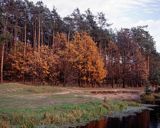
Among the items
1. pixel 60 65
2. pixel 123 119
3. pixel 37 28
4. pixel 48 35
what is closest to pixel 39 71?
pixel 60 65

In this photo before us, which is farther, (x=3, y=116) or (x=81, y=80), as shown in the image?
(x=81, y=80)

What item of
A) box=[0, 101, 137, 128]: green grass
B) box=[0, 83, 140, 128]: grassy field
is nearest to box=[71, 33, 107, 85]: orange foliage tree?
box=[0, 83, 140, 128]: grassy field

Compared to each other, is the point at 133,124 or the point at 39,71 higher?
the point at 39,71

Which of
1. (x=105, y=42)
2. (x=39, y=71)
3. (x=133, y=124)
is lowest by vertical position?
(x=133, y=124)

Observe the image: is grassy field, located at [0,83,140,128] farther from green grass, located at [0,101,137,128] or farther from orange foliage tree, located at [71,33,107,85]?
orange foliage tree, located at [71,33,107,85]

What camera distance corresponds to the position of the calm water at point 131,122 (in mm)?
39312

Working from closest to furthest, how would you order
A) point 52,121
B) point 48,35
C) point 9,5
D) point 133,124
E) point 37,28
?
point 52,121
point 133,124
point 9,5
point 37,28
point 48,35

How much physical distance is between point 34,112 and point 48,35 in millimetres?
85651

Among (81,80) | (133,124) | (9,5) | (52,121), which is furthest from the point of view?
(81,80)

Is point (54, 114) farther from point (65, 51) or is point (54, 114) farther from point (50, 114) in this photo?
point (65, 51)

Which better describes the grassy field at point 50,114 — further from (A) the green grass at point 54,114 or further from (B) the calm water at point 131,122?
(B) the calm water at point 131,122

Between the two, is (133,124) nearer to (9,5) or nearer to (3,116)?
(3,116)

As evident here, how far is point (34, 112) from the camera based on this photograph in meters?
37.0

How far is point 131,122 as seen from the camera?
138 ft
